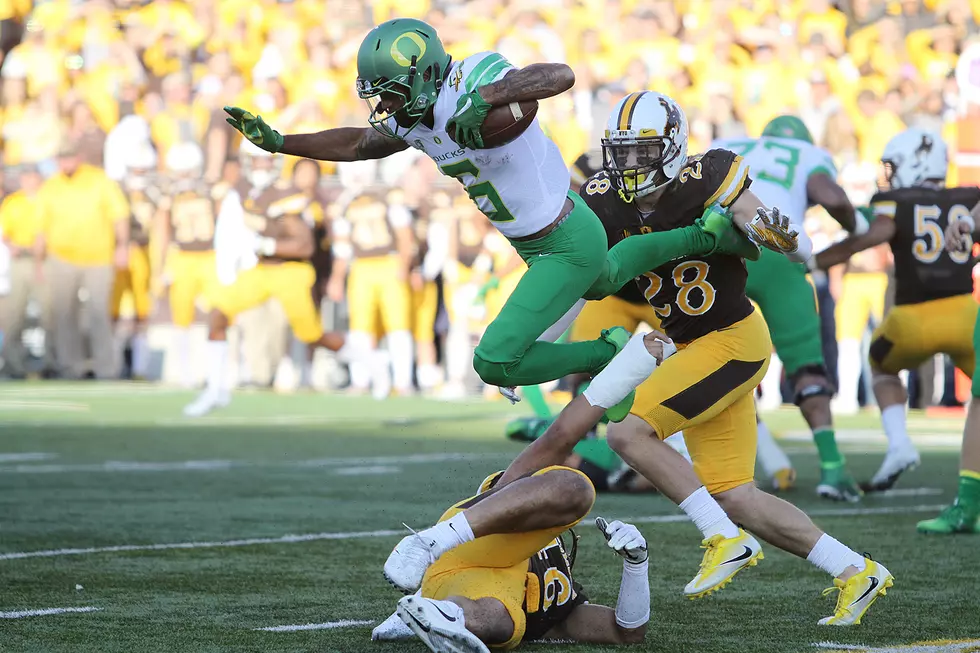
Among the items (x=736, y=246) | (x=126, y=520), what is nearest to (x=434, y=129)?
(x=736, y=246)

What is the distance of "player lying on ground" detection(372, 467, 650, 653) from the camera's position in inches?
164

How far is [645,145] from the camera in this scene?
5.20m

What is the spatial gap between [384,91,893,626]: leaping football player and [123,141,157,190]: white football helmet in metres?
11.5

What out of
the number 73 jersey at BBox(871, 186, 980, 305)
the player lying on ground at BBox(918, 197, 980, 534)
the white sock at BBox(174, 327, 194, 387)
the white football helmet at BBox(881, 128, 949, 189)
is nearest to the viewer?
the player lying on ground at BBox(918, 197, 980, 534)

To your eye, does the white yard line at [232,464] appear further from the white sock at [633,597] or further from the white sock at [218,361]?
the white sock at [633,597]

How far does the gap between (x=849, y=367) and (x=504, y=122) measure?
9411mm

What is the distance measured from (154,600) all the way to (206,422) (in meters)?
6.74

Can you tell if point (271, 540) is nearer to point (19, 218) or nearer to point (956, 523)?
point (956, 523)

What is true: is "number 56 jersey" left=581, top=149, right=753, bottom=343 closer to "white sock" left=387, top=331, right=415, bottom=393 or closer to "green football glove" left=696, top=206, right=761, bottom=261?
"green football glove" left=696, top=206, right=761, bottom=261

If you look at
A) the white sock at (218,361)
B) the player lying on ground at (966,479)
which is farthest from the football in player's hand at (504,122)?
the white sock at (218,361)

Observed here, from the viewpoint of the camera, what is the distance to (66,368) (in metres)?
16.2

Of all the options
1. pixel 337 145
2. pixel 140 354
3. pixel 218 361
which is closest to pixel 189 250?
pixel 140 354

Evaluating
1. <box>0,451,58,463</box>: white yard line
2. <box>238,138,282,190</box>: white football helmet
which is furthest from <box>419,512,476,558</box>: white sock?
<box>238,138,282,190</box>: white football helmet

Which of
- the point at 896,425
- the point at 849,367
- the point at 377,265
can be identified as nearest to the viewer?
the point at 896,425
